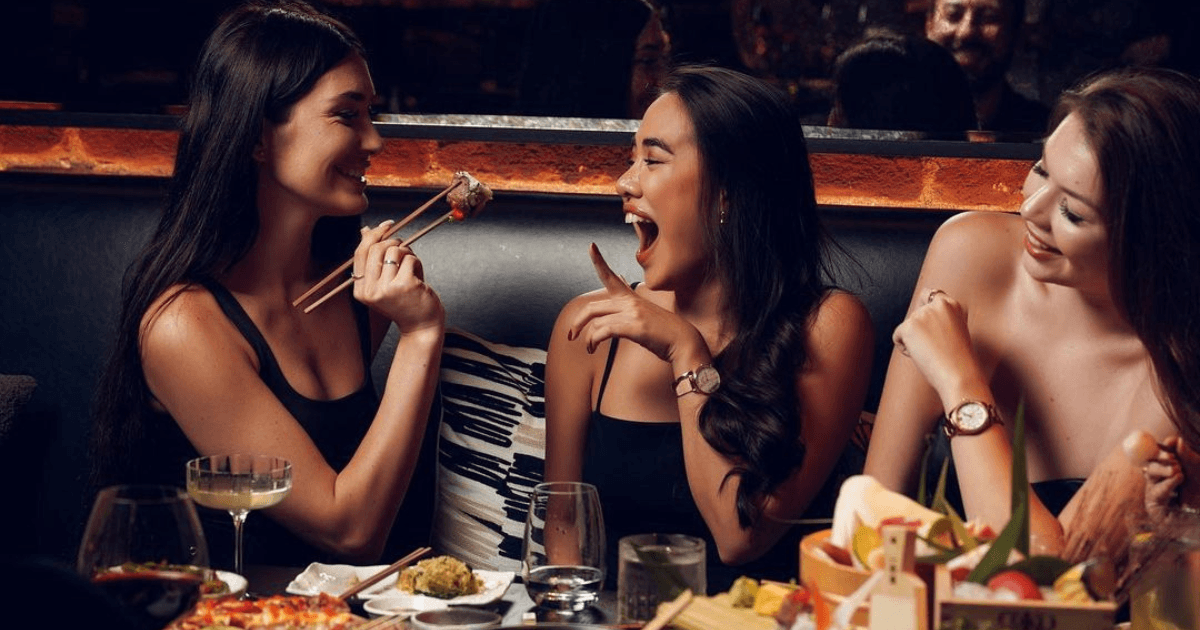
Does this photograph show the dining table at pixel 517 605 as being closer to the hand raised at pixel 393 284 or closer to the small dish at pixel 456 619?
the small dish at pixel 456 619

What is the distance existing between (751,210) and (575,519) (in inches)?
40.6

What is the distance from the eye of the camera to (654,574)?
148 cm

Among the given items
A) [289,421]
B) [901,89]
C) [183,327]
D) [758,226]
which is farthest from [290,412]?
[901,89]

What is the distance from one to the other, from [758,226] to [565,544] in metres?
1.05

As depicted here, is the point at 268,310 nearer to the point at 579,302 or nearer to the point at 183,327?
the point at 183,327

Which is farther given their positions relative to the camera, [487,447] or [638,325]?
[487,447]

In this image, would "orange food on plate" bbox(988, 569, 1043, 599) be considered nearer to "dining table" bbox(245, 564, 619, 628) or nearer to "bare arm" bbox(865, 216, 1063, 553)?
"dining table" bbox(245, 564, 619, 628)

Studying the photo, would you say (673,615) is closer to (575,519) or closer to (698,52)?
(575,519)

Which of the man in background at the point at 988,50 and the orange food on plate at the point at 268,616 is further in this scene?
the man in background at the point at 988,50

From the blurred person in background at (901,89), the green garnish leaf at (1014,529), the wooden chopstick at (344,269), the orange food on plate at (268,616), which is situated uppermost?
the blurred person in background at (901,89)

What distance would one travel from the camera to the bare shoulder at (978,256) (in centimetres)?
239

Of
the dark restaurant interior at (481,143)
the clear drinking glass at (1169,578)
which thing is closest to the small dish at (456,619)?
the clear drinking glass at (1169,578)

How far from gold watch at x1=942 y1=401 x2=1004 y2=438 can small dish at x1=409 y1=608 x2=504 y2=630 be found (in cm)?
80

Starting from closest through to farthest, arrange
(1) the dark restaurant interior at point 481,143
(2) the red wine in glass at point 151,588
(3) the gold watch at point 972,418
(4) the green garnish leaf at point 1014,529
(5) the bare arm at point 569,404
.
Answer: (4) the green garnish leaf at point 1014,529 → (2) the red wine in glass at point 151,588 → (3) the gold watch at point 972,418 → (5) the bare arm at point 569,404 → (1) the dark restaurant interior at point 481,143
